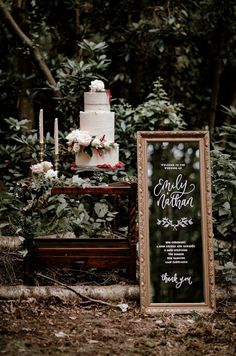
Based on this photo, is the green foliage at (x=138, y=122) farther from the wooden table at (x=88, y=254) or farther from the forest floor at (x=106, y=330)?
the forest floor at (x=106, y=330)

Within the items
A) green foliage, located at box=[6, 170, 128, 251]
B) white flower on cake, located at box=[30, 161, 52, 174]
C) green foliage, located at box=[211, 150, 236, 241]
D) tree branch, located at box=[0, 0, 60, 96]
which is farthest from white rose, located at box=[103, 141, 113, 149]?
tree branch, located at box=[0, 0, 60, 96]

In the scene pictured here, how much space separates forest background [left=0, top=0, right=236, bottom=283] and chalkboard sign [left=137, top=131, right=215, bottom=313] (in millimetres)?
2012

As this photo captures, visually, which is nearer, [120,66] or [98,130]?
[98,130]

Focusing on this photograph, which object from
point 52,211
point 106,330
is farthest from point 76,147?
point 52,211

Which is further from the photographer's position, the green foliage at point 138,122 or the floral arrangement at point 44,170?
the green foliage at point 138,122

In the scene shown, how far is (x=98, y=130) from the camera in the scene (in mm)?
4367

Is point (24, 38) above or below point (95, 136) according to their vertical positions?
above

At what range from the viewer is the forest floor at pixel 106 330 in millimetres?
→ 3209

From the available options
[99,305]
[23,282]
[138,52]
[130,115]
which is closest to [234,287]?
[99,305]

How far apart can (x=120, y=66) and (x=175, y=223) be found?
13.1 ft

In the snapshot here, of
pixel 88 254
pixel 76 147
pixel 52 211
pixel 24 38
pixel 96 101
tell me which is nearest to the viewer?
pixel 88 254

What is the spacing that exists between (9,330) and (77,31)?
189 inches

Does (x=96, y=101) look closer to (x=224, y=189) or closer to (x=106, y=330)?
(x=224, y=189)

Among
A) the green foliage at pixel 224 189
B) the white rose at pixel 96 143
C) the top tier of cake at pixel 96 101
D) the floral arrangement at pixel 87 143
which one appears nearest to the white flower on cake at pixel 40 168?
the floral arrangement at pixel 87 143
